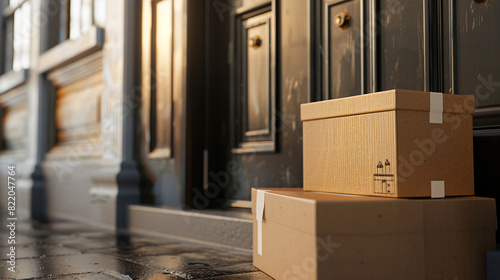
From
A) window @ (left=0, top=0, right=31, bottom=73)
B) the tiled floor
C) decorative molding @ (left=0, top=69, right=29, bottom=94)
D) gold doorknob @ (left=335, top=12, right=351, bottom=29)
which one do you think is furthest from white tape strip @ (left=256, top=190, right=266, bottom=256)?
window @ (left=0, top=0, right=31, bottom=73)

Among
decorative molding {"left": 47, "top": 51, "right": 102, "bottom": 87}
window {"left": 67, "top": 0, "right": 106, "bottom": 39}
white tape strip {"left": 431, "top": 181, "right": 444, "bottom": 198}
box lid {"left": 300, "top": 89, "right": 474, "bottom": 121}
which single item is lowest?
white tape strip {"left": 431, "top": 181, "right": 444, "bottom": 198}

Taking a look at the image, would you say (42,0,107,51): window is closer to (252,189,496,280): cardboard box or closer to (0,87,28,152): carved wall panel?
(0,87,28,152): carved wall panel

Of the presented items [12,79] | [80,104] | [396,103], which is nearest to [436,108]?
[396,103]

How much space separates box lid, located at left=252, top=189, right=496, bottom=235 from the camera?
125 cm

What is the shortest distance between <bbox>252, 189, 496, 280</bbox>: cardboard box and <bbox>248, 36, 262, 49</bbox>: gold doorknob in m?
1.27

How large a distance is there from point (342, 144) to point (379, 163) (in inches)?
5.7

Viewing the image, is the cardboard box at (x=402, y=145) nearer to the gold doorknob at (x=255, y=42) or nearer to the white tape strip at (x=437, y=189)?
the white tape strip at (x=437, y=189)

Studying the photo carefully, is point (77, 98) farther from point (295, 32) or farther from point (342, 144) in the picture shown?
point (342, 144)

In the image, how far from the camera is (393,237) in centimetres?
126

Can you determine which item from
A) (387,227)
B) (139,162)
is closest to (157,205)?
(139,162)

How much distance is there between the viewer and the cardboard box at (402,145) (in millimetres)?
1300

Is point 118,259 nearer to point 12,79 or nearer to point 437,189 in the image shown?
point 437,189

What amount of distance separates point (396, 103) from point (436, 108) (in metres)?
0.13

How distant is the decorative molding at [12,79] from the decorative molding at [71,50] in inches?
12.8
